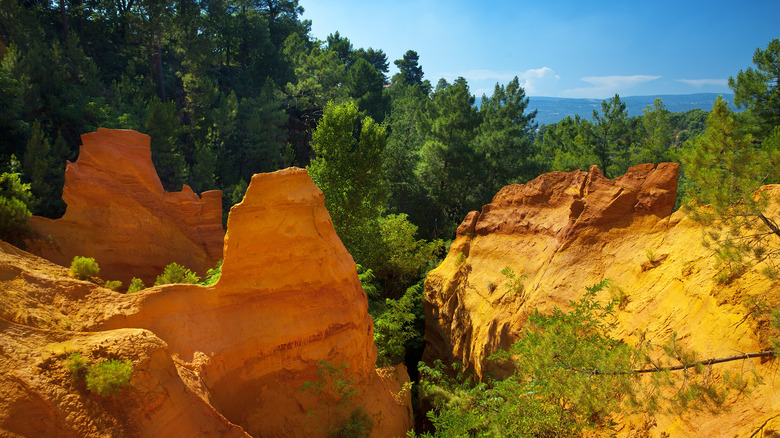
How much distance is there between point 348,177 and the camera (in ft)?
60.1

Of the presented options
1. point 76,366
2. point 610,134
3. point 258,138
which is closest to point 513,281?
point 76,366

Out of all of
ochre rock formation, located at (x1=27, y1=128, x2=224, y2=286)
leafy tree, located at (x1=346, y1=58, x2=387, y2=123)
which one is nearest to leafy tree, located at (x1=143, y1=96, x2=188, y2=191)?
ochre rock formation, located at (x1=27, y1=128, x2=224, y2=286)

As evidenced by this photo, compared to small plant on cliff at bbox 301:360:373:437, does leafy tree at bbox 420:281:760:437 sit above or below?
above

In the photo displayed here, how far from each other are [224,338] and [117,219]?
890 cm

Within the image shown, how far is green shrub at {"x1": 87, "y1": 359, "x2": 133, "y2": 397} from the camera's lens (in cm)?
558

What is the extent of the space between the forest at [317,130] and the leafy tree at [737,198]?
0.03 metres

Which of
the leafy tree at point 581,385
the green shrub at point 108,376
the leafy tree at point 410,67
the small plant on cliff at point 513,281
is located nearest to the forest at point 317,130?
the leafy tree at point 581,385

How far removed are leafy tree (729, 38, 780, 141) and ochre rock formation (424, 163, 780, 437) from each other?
8.88 metres

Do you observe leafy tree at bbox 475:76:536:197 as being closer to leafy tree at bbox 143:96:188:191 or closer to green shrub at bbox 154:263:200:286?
leafy tree at bbox 143:96:188:191

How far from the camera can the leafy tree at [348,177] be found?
59.2ft

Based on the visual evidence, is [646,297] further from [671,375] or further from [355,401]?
[355,401]

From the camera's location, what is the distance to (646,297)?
30.3 feet

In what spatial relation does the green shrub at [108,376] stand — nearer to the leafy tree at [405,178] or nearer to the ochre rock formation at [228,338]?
the ochre rock formation at [228,338]

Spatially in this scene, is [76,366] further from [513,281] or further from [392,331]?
[513,281]
